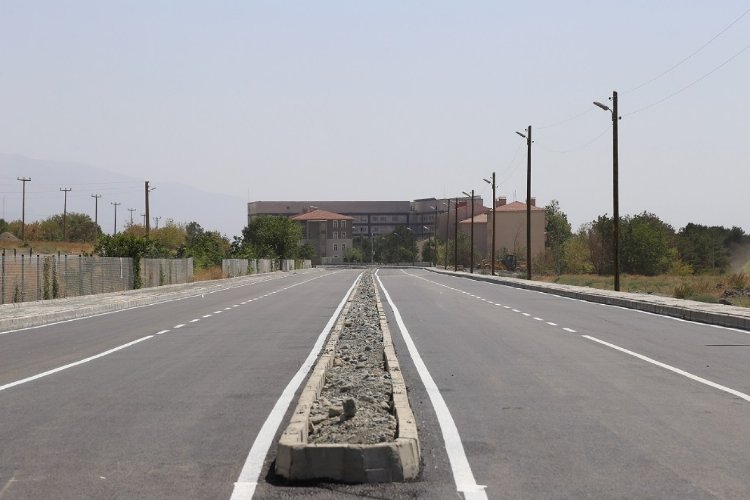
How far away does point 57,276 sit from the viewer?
42.9m

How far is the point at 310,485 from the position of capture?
7.13m

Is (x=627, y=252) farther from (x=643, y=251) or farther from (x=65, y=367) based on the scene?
(x=65, y=367)

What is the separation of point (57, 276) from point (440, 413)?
3530cm

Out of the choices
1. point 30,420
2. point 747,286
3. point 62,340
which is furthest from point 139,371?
point 747,286

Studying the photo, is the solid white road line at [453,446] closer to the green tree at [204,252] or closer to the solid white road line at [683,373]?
the solid white road line at [683,373]

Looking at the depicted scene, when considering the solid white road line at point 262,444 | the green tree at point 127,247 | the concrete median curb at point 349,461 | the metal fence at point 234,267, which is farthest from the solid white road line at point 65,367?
the metal fence at point 234,267

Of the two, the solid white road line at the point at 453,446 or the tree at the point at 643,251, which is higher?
the tree at the point at 643,251

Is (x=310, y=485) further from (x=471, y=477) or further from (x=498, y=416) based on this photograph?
(x=498, y=416)

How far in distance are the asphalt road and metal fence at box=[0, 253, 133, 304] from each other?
16169mm

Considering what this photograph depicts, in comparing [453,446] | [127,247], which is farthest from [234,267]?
[453,446]

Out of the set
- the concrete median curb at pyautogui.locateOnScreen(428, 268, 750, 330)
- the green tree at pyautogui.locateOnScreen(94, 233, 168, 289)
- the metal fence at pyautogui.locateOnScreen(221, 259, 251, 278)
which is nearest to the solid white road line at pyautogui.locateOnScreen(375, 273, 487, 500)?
the concrete median curb at pyautogui.locateOnScreen(428, 268, 750, 330)

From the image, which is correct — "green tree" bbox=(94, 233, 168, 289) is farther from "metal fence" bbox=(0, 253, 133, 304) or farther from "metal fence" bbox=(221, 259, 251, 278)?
"metal fence" bbox=(221, 259, 251, 278)

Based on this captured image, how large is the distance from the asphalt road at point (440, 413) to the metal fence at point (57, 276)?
53.0 feet

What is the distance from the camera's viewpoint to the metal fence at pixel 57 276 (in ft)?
123
